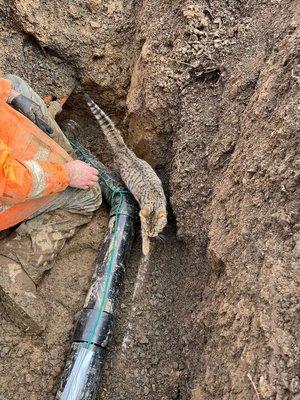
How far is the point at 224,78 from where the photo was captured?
12.1 feet

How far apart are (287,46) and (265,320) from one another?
1.76m

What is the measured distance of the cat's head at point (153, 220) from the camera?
360cm

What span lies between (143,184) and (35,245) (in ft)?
3.25

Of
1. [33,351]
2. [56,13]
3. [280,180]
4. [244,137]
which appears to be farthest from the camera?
[56,13]

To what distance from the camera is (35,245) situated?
12.4ft

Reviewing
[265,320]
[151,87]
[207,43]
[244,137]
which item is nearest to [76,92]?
[151,87]

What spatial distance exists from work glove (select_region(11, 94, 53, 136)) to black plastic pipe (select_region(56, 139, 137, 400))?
722 millimetres

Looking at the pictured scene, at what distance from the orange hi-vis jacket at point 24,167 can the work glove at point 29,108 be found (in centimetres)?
13

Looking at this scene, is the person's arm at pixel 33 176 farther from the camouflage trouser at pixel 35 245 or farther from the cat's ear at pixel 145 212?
the cat's ear at pixel 145 212

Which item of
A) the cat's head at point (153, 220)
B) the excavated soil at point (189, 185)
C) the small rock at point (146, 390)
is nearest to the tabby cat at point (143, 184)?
the cat's head at point (153, 220)

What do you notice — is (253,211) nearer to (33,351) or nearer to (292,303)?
(292,303)

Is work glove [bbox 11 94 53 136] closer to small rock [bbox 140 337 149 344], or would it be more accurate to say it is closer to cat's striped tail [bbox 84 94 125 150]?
cat's striped tail [bbox 84 94 125 150]

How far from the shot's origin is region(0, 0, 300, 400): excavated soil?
8.44 feet

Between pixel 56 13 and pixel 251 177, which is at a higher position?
pixel 56 13
